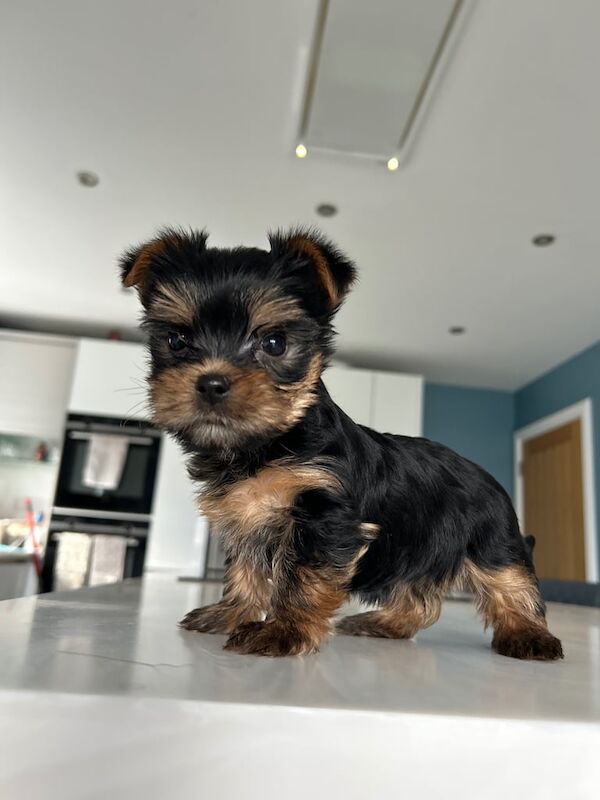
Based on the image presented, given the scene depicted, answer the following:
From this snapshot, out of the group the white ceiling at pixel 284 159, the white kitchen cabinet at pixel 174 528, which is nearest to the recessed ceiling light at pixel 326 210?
the white ceiling at pixel 284 159

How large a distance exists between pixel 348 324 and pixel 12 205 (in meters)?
2.39

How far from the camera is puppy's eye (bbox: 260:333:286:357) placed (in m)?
0.70

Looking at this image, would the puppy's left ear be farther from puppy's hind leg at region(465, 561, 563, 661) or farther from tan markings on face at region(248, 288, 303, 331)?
puppy's hind leg at region(465, 561, 563, 661)

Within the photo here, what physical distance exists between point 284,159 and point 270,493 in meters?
2.41

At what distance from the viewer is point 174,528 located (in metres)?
4.60

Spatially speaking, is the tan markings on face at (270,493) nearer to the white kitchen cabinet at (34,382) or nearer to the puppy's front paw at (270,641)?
the puppy's front paw at (270,641)

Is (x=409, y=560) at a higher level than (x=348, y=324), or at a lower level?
lower

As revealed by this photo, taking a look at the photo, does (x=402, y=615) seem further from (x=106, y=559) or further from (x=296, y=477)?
(x=106, y=559)

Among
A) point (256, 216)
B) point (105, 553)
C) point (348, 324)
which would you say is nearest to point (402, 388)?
point (348, 324)

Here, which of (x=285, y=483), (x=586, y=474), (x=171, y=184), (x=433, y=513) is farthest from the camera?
(x=586, y=474)

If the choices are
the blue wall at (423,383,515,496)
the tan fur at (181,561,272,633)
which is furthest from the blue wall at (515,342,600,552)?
the tan fur at (181,561,272,633)

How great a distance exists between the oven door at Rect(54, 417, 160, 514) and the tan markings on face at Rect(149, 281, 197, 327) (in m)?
3.96

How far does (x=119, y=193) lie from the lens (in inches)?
125

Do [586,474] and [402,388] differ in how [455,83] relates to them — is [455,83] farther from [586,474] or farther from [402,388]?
[586,474]
